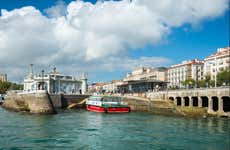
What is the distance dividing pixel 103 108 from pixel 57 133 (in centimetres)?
3881

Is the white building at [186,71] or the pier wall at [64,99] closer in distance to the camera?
the pier wall at [64,99]

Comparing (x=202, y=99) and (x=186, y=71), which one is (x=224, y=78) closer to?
(x=202, y=99)

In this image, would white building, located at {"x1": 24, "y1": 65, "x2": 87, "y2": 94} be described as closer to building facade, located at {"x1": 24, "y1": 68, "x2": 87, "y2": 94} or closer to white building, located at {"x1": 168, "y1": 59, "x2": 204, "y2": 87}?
building facade, located at {"x1": 24, "y1": 68, "x2": 87, "y2": 94}

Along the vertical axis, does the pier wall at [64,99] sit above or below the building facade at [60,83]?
below

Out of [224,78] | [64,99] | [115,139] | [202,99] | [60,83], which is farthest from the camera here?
[60,83]

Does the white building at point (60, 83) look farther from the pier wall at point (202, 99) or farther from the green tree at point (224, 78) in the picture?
the green tree at point (224, 78)

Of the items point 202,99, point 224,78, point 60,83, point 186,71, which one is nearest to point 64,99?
point 60,83

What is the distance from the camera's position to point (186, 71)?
157875 millimetres

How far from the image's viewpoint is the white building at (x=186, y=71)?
154750 mm

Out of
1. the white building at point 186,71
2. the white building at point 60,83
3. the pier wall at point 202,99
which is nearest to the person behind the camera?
the pier wall at point 202,99

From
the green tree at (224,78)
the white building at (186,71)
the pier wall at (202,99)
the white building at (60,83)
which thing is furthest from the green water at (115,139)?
the white building at (186,71)

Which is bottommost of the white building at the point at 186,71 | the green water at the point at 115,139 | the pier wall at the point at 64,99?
the green water at the point at 115,139

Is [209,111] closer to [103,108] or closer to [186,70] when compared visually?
[103,108]

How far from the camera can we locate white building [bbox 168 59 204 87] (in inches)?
6093
